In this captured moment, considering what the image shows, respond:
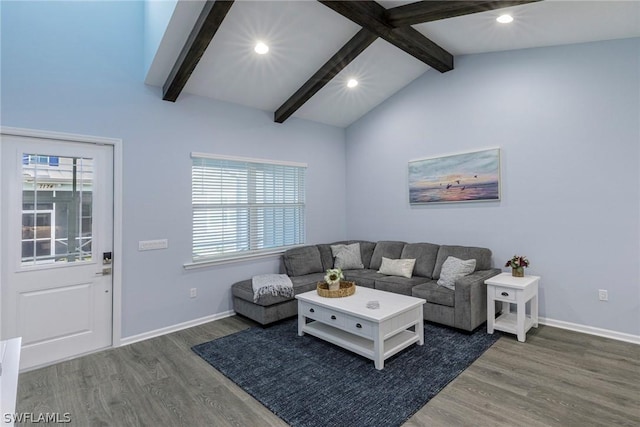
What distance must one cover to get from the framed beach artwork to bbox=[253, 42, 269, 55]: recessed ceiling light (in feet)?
8.50

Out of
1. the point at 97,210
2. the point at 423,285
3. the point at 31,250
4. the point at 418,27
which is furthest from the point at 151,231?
the point at 418,27

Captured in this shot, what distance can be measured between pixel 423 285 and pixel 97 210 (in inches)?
144

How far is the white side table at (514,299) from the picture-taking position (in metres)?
3.30

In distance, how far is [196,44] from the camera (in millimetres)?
3010

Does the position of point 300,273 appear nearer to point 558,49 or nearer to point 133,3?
point 133,3

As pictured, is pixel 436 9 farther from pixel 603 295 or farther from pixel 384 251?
pixel 603 295

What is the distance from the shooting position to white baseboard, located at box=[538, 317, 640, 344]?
10.7 ft

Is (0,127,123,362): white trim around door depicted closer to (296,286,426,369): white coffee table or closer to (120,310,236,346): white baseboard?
(120,310,236,346): white baseboard

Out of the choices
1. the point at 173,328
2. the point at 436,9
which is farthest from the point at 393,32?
the point at 173,328

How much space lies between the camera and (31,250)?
2.98 metres

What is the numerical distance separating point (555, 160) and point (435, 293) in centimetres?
200

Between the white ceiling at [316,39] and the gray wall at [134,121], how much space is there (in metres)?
0.33

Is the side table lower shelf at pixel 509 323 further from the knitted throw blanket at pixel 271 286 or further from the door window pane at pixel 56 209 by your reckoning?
the door window pane at pixel 56 209
